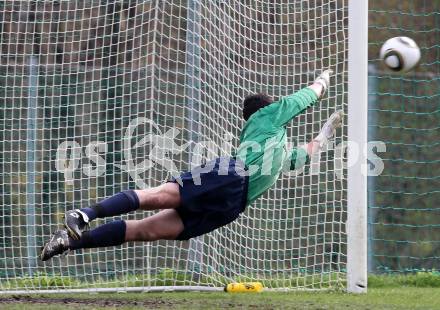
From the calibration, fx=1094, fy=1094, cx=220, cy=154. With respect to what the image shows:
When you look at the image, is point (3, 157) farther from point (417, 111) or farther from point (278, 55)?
point (417, 111)

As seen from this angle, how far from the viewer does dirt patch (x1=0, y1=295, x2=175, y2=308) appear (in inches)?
308

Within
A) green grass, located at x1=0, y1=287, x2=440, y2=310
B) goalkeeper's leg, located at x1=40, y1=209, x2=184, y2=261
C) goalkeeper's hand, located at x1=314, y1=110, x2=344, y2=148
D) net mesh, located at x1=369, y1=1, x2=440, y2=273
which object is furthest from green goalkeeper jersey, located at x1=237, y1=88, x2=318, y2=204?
net mesh, located at x1=369, y1=1, x2=440, y2=273

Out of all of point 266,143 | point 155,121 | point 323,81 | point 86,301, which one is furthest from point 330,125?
point 86,301

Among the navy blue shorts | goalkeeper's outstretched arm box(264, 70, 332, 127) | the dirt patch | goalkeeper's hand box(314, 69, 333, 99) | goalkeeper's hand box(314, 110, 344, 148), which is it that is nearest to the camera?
the navy blue shorts

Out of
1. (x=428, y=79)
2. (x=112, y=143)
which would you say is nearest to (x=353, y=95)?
(x=112, y=143)

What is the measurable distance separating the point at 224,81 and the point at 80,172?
5.35ft

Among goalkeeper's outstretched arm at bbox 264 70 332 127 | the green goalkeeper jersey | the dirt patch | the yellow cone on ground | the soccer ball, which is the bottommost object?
the dirt patch

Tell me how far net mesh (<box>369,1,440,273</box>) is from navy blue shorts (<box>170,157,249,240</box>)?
403 cm

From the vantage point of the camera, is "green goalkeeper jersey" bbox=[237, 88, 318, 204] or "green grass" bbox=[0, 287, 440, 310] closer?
"green grass" bbox=[0, 287, 440, 310]

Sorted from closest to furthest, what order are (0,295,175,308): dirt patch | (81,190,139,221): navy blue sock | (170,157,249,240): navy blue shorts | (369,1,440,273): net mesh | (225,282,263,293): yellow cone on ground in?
(81,190,139,221): navy blue sock → (170,157,249,240): navy blue shorts → (0,295,175,308): dirt patch → (225,282,263,293): yellow cone on ground → (369,1,440,273): net mesh

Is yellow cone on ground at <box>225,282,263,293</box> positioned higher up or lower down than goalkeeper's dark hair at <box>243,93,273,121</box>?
lower down

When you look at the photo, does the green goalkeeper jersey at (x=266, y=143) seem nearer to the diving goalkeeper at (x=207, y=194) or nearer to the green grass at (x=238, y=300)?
the diving goalkeeper at (x=207, y=194)

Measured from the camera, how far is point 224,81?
965 centimetres

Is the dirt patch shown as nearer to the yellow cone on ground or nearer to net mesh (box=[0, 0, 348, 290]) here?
the yellow cone on ground
